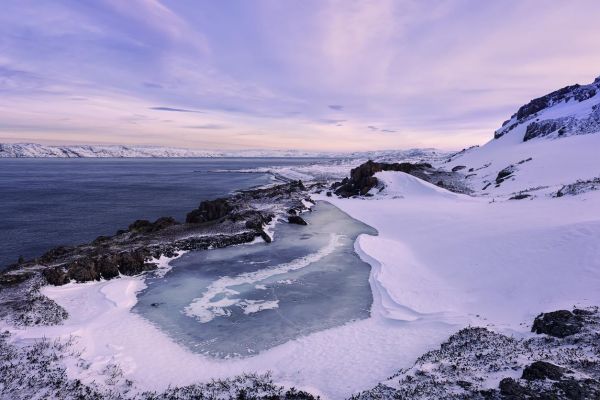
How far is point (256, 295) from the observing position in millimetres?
20625

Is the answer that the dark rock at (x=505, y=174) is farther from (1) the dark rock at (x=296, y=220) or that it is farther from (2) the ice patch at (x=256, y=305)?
(2) the ice patch at (x=256, y=305)

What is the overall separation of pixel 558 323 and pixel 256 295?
1444 centimetres

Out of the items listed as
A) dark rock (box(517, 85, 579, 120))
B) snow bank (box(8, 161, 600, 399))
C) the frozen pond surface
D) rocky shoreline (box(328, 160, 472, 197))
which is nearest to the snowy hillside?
dark rock (box(517, 85, 579, 120))

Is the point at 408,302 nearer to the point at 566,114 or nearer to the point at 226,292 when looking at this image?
the point at 226,292

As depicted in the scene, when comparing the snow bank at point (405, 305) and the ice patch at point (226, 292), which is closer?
the snow bank at point (405, 305)

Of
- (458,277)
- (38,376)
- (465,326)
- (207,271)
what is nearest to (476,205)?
(458,277)

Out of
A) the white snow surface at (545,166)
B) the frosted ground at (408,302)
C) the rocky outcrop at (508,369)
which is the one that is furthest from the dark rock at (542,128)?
the rocky outcrop at (508,369)

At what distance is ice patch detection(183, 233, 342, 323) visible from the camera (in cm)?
1845

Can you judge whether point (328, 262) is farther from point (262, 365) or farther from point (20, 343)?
point (20, 343)

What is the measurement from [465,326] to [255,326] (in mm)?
9523

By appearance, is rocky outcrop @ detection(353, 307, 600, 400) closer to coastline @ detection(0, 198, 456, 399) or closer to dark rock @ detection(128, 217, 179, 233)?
coastline @ detection(0, 198, 456, 399)

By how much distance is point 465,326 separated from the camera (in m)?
15.2

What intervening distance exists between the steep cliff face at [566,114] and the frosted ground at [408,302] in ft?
191

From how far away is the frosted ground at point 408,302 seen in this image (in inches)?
521
